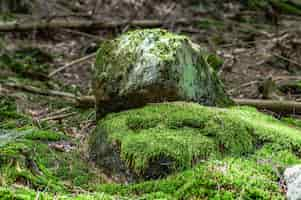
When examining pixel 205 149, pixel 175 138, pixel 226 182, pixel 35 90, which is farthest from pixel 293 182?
pixel 35 90

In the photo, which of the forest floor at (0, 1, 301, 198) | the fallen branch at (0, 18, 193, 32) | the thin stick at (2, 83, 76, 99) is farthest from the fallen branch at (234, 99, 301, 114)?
the fallen branch at (0, 18, 193, 32)

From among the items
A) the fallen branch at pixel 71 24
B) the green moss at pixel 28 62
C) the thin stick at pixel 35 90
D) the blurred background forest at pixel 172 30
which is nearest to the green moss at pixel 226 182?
the blurred background forest at pixel 172 30

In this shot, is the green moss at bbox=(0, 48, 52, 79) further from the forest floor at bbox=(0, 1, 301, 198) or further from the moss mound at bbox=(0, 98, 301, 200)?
the moss mound at bbox=(0, 98, 301, 200)

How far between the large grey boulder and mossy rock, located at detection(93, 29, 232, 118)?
1.75 meters

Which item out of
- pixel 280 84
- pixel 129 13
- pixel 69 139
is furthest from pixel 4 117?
pixel 129 13

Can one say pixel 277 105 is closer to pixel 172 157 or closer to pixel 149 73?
pixel 149 73

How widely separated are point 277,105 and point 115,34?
578cm

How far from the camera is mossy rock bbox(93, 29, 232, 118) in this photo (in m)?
4.97

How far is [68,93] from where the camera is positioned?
7.38m

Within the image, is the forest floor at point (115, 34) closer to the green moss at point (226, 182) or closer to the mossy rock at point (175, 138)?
the mossy rock at point (175, 138)

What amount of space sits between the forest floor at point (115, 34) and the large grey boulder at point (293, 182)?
1524 mm

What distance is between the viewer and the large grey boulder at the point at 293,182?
327 centimetres

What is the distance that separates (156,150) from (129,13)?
29.1 ft

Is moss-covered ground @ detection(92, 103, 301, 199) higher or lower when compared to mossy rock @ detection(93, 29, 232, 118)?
lower
